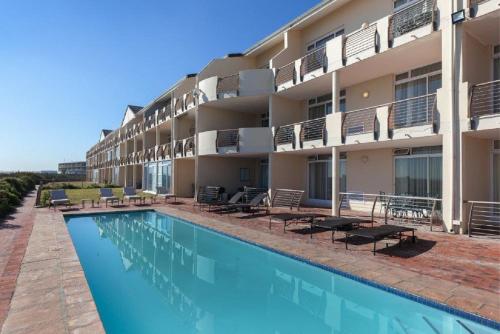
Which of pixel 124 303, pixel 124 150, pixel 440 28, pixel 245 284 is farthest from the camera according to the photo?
pixel 124 150

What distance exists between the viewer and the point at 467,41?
9914mm

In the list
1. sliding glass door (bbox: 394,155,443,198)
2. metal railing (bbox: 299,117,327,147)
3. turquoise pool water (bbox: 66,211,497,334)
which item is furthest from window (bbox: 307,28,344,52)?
turquoise pool water (bbox: 66,211,497,334)

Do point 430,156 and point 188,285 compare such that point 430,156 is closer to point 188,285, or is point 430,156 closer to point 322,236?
point 322,236

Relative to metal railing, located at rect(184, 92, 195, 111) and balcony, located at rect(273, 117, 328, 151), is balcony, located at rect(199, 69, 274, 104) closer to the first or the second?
metal railing, located at rect(184, 92, 195, 111)

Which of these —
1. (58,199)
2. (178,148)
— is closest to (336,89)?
(178,148)

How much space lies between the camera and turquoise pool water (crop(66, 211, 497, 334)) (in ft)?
17.4

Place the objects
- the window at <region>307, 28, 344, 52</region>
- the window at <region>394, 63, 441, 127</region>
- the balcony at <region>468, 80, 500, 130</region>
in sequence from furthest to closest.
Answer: the window at <region>307, 28, 344, 52</region> < the window at <region>394, 63, 441, 127</region> < the balcony at <region>468, 80, 500, 130</region>

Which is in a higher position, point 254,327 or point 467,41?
point 467,41

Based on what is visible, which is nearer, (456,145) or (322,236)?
(456,145)

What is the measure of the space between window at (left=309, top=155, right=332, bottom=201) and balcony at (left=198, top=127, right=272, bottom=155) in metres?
2.81

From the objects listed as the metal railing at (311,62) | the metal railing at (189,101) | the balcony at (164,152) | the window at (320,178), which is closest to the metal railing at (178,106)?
the metal railing at (189,101)

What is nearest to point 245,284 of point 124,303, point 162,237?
point 124,303

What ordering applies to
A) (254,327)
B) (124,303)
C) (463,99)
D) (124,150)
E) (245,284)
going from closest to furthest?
(254,327) < (124,303) < (245,284) < (463,99) < (124,150)

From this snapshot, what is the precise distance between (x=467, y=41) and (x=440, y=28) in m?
0.87
